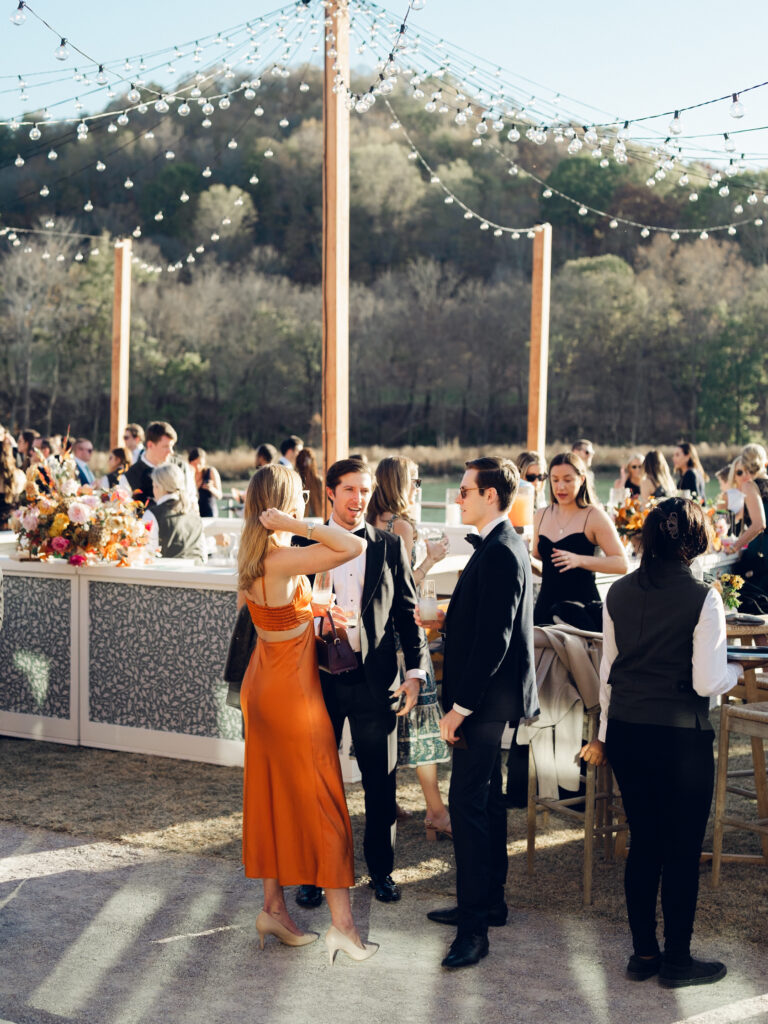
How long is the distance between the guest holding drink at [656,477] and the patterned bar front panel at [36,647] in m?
4.41

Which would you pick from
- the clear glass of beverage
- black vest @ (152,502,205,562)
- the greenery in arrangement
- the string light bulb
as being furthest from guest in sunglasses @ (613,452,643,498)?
the greenery in arrangement

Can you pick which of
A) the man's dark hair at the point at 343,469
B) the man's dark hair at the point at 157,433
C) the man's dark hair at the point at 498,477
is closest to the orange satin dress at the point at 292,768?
the man's dark hair at the point at 343,469

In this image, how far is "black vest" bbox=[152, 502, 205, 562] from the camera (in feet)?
23.3

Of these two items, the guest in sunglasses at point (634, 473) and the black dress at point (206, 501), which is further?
the black dress at point (206, 501)

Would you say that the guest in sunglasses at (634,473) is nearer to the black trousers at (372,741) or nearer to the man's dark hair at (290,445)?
the man's dark hair at (290,445)

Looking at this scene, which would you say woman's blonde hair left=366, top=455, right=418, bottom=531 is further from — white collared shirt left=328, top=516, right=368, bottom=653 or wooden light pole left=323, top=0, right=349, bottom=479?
wooden light pole left=323, top=0, right=349, bottom=479

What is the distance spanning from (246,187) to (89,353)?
1617 cm

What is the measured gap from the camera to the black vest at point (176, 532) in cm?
709

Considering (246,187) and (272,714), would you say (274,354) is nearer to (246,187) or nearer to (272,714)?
(246,187)

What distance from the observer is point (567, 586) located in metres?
5.39

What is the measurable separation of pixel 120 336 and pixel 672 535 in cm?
1284

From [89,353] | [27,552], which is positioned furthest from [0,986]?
[89,353]

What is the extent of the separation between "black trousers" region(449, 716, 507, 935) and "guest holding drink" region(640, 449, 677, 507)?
5357 mm

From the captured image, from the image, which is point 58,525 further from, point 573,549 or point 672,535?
point 672,535
